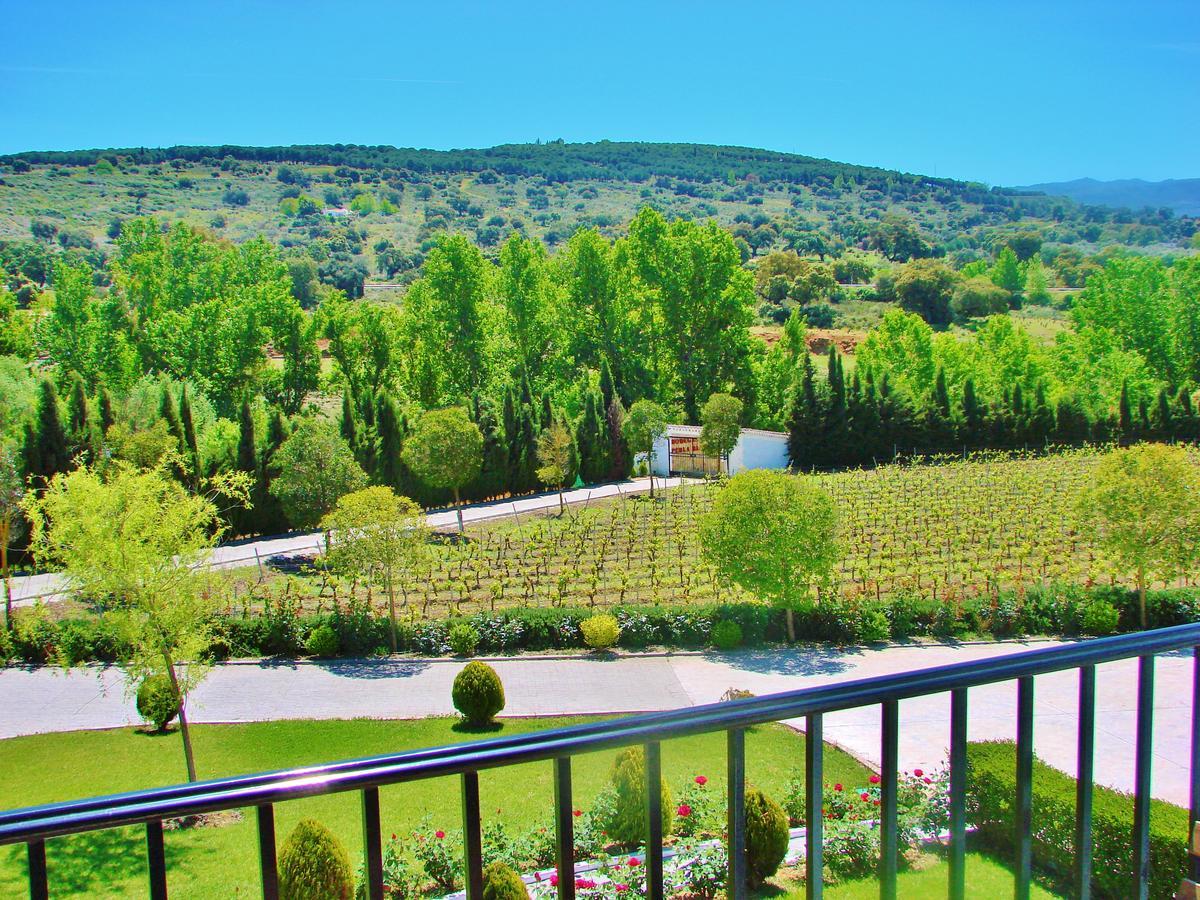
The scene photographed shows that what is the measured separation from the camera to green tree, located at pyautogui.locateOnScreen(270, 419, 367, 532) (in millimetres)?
21781

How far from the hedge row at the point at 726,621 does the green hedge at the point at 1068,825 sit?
8788 millimetres

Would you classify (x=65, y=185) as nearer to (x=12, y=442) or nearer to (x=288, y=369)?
(x=288, y=369)

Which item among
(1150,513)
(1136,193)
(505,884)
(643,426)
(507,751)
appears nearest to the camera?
(507,751)

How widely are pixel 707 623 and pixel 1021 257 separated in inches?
4044

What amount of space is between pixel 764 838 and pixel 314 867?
3.34 meters

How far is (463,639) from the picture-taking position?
55.0 feet

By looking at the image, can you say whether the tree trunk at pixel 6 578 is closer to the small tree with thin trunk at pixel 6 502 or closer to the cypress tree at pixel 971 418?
the small tree with thin trunk at pixel 6 502

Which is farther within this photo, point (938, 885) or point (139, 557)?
point (139, 557)

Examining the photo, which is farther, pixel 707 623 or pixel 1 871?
pixel 707 623

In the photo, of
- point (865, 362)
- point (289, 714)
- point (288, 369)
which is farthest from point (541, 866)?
point (865, 362)

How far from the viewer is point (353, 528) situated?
16.3 meters

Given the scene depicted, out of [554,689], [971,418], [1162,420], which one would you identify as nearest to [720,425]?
[971,418]

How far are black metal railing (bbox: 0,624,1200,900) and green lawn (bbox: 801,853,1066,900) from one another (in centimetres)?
421

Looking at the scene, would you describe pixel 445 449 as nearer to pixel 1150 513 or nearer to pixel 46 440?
pixel 46 440
